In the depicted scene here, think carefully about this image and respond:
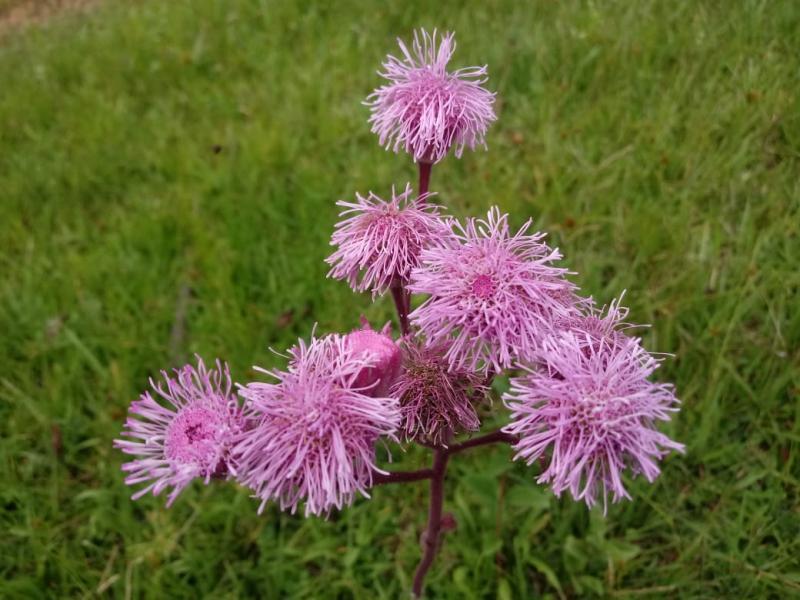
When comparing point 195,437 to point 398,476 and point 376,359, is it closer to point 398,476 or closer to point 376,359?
point 376,359

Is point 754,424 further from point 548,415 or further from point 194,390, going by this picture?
point 194,390

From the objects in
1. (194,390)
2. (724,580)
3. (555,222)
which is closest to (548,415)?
(194,390)

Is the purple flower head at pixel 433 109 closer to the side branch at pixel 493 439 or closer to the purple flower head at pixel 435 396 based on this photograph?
the purple flower head at pixel 435 396

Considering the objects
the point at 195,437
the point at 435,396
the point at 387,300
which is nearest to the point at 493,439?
the point at 435,396

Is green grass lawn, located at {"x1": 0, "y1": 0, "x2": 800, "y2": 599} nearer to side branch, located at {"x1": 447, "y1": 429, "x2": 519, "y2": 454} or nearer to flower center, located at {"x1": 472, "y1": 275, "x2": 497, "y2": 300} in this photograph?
side branch, located at {"x1": 447, "y1": 429, "x2": 519, "y2": 454}

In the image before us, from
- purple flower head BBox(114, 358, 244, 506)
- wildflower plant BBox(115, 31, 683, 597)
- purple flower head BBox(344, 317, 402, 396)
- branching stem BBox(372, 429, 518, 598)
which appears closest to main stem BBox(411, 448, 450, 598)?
branching stem BBox(372, 429, 518, 598)

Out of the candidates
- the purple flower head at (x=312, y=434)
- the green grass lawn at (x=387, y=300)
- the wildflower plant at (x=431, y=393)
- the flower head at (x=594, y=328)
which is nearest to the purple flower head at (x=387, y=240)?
the wildflower plant at (x=431, y=393)
